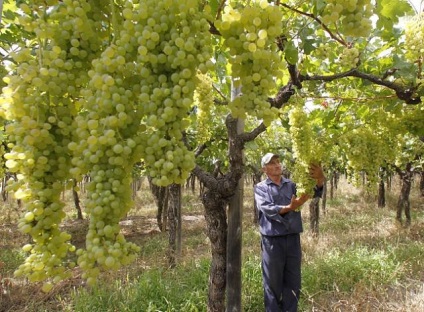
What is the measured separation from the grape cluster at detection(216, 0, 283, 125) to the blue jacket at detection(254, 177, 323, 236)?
3.67 m

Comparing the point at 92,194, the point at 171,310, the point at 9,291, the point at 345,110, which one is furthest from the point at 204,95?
the point at 9,291

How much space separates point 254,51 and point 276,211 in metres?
3.76

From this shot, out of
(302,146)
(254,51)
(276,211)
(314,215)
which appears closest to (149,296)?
(276,211)

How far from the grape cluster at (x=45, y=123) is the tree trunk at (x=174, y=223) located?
23.7 feet

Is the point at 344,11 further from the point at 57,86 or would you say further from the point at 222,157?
the point at 222,157

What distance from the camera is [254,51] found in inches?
33.5

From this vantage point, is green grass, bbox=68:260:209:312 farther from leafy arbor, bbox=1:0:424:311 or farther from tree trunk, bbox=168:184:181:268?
leafy arbor, bbox=1:0:424:311

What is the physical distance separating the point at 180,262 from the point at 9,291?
129 inches

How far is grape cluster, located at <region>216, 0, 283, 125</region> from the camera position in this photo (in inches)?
33.7

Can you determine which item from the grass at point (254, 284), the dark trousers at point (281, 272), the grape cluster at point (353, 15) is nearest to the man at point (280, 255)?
the dark trousers at point (281, 272)

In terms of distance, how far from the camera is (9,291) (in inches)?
248

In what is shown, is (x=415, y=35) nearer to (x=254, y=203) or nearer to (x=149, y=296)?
(x=149, y=296)

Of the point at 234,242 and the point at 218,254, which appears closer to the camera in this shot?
the point at 234,242

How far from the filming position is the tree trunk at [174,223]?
8.23 metres
